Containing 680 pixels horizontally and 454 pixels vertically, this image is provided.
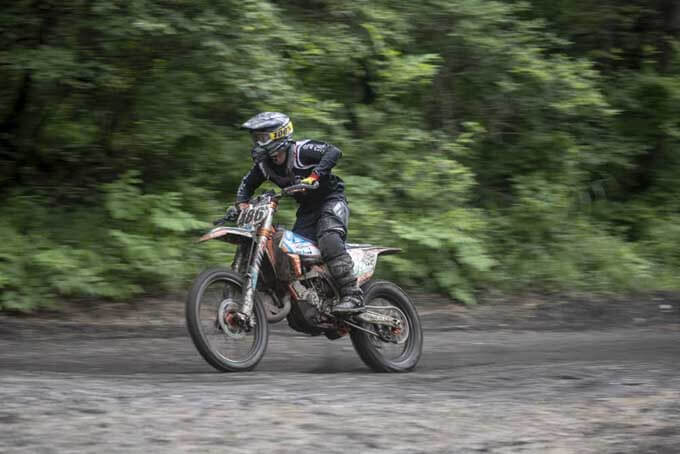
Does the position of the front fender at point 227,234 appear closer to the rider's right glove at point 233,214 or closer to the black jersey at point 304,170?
the rider's right glove at point 233,214

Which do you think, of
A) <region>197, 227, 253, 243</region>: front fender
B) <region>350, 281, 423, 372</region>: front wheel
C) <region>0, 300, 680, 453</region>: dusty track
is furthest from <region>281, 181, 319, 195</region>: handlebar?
<region>0, 300, 680, 453</region>: dusty track

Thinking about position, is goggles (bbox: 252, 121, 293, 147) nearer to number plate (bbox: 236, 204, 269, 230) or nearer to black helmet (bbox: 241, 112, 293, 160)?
black helmet (bbox: 241, 112, 293, 160)

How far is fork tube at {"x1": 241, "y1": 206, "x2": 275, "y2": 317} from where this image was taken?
7.04 m

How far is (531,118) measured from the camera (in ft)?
45.2

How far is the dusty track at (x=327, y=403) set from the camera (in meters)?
5.01

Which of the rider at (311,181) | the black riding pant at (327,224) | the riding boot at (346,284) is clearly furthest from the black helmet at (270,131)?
the riding boot at (346,284)

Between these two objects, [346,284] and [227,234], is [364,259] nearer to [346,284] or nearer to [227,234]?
[346,284]

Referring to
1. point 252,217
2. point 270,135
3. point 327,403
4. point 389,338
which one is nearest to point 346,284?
point 389,338

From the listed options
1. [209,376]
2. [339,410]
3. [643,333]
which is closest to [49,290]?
[209,376]

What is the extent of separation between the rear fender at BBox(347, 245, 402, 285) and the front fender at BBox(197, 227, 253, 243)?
0.96 metres

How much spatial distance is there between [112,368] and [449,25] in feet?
24.9

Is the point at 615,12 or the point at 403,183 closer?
the point at 403,183

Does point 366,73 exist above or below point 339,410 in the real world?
above

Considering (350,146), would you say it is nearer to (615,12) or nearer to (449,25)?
(449,25)
